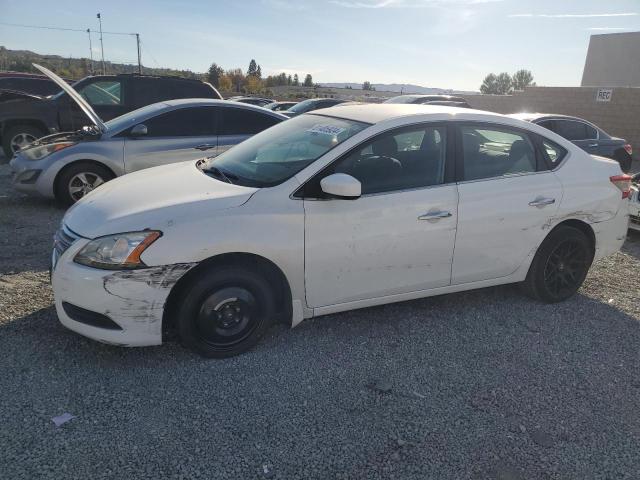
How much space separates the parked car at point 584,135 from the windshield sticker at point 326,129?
7466 mm

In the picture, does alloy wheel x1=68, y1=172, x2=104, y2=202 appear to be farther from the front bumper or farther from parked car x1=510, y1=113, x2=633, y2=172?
parked car x1=510, y1=113, x2=633, y2=172

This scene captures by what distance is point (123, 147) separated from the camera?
642 centimetres

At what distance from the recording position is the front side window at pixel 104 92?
9.41 metres

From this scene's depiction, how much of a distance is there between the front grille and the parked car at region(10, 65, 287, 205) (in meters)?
3.23

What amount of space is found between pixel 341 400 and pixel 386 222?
1.23m

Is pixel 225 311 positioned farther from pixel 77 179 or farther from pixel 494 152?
pixel 77 179

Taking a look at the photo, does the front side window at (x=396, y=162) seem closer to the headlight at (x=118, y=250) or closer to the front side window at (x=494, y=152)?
the front side window at (x=494, y=152)

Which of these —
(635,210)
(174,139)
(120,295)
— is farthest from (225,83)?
(120,295)

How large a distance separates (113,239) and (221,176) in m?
1.01

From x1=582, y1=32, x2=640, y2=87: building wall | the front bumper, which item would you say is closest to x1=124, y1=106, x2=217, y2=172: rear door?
the front bumper

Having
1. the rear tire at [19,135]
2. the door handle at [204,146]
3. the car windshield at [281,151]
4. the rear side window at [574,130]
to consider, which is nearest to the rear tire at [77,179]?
the door handle at [204,146]

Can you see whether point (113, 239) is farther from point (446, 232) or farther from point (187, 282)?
point (446, 232)

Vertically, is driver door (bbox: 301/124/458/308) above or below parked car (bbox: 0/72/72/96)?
below

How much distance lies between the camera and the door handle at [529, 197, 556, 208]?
3.96 m
